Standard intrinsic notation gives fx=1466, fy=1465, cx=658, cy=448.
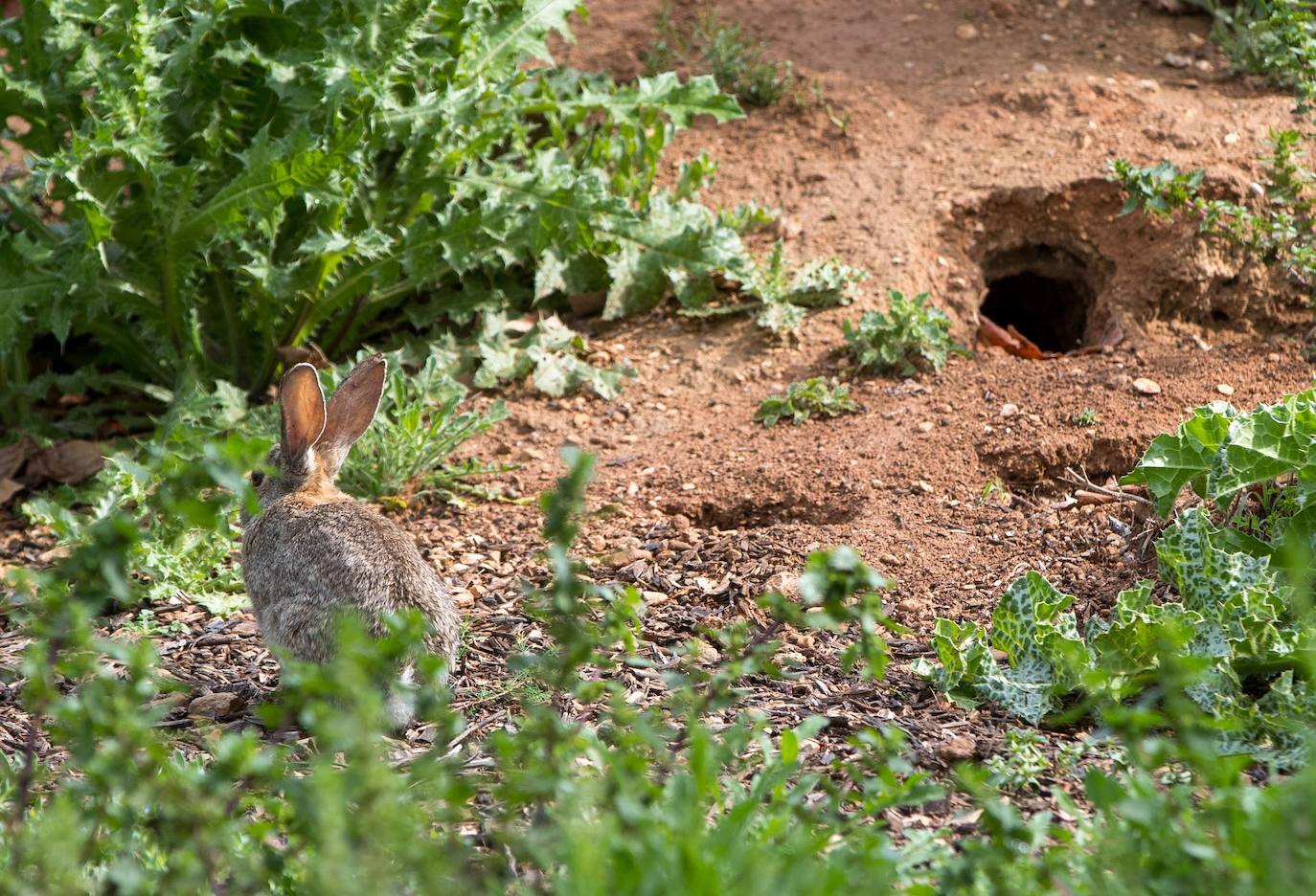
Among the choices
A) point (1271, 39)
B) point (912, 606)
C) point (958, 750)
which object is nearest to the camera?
point (958, 750)

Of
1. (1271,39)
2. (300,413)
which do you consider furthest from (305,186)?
(1271,39)

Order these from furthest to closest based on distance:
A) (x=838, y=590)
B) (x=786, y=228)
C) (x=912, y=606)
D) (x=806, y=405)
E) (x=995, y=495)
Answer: (x=786, y=228), (x=806, y=405), (x=995, y=495), (x=912, y=606), (x=838, y=590)

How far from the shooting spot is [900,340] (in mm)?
6332

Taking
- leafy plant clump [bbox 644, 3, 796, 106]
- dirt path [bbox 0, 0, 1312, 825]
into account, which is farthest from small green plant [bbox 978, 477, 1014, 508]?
leafy plant clump [bbox 644, 3, 796, 106]

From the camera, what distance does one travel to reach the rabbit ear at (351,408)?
5.01 meters

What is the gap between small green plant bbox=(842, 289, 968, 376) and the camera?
249 inches

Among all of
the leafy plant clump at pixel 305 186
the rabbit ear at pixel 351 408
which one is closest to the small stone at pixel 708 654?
the rabbit ear at pixel 351 408

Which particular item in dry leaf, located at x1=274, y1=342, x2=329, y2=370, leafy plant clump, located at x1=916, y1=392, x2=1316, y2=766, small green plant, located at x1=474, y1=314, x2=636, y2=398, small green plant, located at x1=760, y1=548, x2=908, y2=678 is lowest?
dry leaf, located at x1=274, y1=342, x2=329, y2=370

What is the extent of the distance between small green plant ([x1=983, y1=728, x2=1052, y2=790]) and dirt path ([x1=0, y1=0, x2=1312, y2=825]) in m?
0.11

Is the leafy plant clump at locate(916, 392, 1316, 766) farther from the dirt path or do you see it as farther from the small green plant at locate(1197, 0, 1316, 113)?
the small green plant at locate(1197, 0, 1316, 113)

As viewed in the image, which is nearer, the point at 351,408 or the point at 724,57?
the point at 351,408

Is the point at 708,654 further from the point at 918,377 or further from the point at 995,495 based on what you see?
the point at 918,377

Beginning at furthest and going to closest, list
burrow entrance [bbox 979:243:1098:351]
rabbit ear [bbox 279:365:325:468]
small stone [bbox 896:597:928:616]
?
1. burrow entrance [bbox 979:243:1098:351]
2. rabbit ear [bbox 279:365:325:468]
3. small stone [bbox 896:597:928:616]

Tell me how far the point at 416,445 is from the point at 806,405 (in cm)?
165
